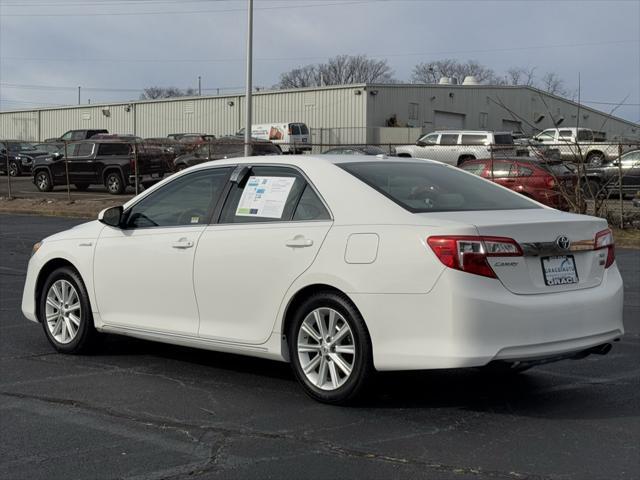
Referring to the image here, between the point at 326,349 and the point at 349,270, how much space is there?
1.81 feet

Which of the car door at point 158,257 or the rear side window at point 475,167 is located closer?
the car door at point 158,257

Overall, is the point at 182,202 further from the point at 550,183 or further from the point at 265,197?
the point at 550,183

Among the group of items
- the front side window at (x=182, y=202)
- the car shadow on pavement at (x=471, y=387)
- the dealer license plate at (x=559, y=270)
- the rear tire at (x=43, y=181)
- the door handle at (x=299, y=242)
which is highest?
the front side window at (x=182, y=202)

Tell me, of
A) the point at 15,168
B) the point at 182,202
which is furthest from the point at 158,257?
the point at 15,168

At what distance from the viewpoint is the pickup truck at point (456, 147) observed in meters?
32.7

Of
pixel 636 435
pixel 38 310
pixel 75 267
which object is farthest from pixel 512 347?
pixel 38 310

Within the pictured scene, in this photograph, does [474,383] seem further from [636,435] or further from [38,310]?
Result: [38,310]

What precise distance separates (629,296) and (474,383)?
5.08 metres

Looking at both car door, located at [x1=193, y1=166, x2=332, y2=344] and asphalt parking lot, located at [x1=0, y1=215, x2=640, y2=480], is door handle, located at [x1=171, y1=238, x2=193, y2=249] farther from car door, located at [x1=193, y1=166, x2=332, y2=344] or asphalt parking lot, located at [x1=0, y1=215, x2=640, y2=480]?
asphalt parking lot, located at [x1=0, y1=215, x2=640, y2=480]

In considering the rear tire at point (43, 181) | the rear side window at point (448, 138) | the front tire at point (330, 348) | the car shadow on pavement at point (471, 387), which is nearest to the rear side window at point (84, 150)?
the rear tire at point (43, 181)

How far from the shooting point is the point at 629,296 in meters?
10.6

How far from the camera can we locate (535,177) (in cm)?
2025

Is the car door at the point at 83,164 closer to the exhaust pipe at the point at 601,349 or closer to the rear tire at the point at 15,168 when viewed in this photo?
the rear tire at the point at 15,168

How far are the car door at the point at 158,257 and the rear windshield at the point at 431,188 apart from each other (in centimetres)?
117
